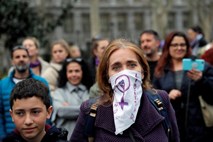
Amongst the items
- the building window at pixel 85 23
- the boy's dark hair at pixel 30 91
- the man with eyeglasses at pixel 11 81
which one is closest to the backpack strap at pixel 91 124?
the boy's dark hair at pixel 30 91

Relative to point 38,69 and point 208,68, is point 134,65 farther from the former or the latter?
point 38,69

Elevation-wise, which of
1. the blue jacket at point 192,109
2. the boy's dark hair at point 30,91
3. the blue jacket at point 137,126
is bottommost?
the blue jacket at point 192,109

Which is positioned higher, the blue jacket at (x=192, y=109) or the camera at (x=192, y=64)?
the camera at (x=192, y=64)

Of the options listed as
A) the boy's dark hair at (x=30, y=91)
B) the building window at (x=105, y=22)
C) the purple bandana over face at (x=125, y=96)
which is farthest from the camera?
the building window at (x=105, y=22)

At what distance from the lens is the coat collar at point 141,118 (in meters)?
3.46

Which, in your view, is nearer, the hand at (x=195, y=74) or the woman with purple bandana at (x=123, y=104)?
the woman with purple bandana at (x=123, y=104)

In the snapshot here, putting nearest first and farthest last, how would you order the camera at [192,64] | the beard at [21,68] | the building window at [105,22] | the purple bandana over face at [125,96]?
the purple bandana over face at [125,96], the camera at [192,64], the beard at [21,68], the building window at [105,22]

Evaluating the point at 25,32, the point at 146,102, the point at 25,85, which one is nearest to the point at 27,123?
the point at 25,85

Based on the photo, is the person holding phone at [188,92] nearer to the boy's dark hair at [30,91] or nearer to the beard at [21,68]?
the beard at [21,68]

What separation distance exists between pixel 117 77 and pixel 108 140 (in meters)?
0.44

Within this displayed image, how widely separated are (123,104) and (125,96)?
57mm

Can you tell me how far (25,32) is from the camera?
14.7 m

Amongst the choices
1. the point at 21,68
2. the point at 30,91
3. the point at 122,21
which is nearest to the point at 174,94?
the point at 21,68

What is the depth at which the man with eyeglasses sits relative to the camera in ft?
19.3
